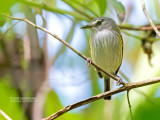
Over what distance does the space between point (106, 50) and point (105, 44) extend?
7cm

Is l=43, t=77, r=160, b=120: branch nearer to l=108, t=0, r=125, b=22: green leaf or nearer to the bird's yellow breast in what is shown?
l=108, t=0, r=125, b=22: green leaf

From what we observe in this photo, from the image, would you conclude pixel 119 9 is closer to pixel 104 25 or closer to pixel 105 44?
pixel 105 44

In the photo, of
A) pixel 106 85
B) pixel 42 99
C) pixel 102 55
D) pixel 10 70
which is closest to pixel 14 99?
pixel 42 99

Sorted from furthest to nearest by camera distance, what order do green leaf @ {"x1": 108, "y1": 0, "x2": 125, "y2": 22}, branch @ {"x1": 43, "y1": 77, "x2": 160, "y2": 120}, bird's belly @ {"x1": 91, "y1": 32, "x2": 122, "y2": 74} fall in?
bird's belly @ {"x1": 91, "y1": 32, "x2": 122, "y2": 74}
green leaf @ {"x1": 108, "y1": 0, "x2": 125, "y2": 22}
branch @ {"x1": 43, "y1": 77, "x2": 160, "y2": 120}

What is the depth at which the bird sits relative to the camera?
290cm

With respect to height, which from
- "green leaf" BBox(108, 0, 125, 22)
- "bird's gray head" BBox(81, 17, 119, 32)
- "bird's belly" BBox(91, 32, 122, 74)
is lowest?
"bird's belly" BBox(91, 32, 122, 74)

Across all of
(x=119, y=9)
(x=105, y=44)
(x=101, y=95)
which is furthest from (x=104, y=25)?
(x=101, y=95)

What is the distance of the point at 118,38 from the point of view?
302cm

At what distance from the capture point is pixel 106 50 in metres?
2.89

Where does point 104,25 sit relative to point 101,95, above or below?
above

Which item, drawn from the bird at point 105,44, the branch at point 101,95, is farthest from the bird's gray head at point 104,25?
the branch at point 101,95

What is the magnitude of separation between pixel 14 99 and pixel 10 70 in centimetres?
61

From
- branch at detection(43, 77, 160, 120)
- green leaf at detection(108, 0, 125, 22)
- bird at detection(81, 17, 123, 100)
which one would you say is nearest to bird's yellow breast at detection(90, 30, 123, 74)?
bird at detection(81, 17, 123, 100)

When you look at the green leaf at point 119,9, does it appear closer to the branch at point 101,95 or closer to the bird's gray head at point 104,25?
the branch at point 101,95
